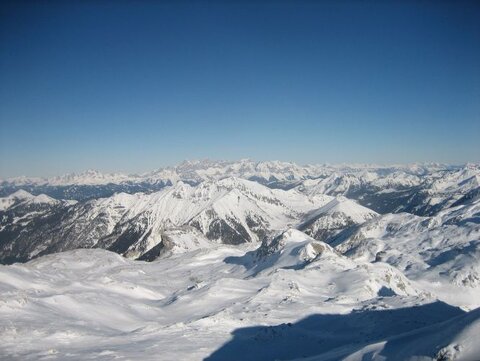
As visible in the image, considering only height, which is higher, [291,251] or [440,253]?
[291,251]

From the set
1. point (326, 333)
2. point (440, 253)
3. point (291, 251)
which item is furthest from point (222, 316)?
point (440, 253)

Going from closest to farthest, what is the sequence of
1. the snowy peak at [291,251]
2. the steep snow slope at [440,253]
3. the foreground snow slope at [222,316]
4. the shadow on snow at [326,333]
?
the foreground snow slope at [222,316] < the shadow on snow at [326,333] < the snowy peak at [291,251] < the steep snow slope at [440,253]

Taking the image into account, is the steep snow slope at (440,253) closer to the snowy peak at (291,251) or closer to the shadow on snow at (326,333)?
the snowy peak at (291,251)

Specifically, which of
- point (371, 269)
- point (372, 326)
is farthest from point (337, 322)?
point (371, 269)

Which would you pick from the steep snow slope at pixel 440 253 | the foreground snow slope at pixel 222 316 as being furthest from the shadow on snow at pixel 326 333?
the steep snow slope at pixel 440 253

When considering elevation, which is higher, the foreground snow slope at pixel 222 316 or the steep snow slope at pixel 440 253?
the foreground snow slope at pixel 222 316

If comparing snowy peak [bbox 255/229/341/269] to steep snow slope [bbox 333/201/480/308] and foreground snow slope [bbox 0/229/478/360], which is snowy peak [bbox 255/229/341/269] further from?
steep snow slope [bbox 333/201/480/308]

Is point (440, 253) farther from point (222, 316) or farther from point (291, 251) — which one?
point (222, 316)
